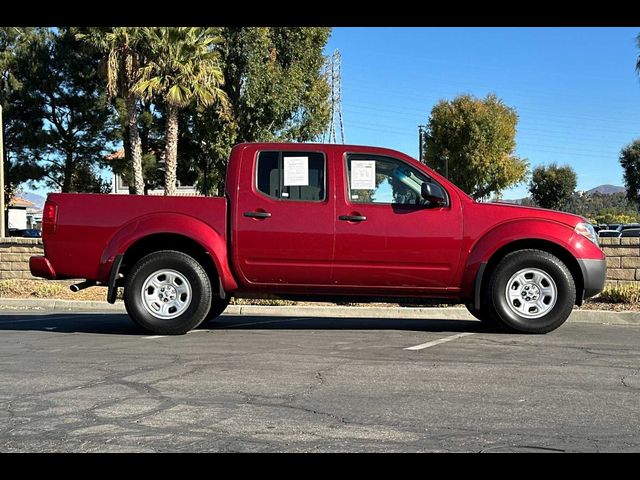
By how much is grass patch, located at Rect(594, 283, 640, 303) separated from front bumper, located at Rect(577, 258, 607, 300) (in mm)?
3444

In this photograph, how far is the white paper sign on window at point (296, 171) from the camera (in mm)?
7398

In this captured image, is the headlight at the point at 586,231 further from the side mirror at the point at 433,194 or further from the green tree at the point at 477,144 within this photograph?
the green tree at the point at 477,144

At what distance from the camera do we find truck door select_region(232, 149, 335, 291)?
7.24 metres

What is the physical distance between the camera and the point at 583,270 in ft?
23.6

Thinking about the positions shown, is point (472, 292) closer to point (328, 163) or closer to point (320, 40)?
point (328, 163)

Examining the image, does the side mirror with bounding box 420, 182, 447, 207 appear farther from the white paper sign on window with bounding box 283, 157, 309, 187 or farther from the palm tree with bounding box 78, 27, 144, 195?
the palm tree with bounding box 78, 27, 144, 195

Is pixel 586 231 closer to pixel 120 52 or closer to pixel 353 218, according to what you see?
pixel 353 218

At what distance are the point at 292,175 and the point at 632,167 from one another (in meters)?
50.3

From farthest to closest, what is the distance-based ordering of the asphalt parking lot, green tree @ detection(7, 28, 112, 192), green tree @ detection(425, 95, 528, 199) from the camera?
green tree @ detection(425, 95, 528, 199)
green tree @ detection(7, 28, 112, 192)
the asphalt parking lot

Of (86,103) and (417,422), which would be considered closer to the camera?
(417,422)

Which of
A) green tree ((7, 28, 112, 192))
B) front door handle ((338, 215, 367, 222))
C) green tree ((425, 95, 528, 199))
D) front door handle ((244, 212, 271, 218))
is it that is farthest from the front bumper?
green tree ((425, 95, 528, 199))

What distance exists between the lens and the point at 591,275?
23.7 ft

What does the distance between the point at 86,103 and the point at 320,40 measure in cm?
1196
